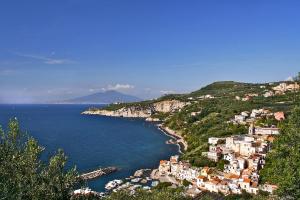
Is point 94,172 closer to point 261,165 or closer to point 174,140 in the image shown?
point 261,165

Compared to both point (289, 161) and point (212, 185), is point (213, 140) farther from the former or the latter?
point (289, 161)

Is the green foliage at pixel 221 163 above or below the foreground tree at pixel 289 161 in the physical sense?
below

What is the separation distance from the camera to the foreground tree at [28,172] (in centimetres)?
1357

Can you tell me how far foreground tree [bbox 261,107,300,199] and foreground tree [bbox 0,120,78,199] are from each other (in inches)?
407

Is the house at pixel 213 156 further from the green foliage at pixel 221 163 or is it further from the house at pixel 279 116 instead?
the house at pixel 279 116

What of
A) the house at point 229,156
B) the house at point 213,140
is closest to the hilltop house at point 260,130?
the house at point 213,140

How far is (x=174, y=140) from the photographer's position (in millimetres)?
94750

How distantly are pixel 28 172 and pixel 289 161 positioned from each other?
1259 centimetres

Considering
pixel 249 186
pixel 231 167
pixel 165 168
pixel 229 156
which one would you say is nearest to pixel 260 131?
pixel 229 156

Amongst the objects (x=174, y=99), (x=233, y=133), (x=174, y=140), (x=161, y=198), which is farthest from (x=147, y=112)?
(x=161, y=198)

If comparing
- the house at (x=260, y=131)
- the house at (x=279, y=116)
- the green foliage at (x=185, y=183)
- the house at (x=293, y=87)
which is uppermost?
the house at (x=293, y=87)

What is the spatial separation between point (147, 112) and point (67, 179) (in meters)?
169

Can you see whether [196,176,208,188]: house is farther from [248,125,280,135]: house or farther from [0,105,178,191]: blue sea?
[248,125,280,135]: house

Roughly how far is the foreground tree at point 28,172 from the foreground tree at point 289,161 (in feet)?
33.9
